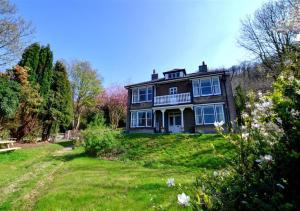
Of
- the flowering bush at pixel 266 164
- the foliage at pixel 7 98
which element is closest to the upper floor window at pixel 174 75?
the foliage at pixel 7 98

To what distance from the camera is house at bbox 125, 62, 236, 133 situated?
73.3ft

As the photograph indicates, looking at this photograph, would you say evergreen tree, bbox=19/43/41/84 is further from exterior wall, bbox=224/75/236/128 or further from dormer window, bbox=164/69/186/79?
exterior wall, bbox=224/75/236/128

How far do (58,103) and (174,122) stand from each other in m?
15.2

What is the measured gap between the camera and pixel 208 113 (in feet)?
74.3

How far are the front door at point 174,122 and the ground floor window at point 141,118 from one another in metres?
2.63

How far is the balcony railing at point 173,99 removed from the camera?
78.0 feet

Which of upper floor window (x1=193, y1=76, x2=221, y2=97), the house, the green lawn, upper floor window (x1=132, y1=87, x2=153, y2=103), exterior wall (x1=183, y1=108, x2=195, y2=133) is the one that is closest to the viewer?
the green lawn

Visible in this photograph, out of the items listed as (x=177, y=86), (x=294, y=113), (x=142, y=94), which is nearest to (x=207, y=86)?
(x=177, y=86)

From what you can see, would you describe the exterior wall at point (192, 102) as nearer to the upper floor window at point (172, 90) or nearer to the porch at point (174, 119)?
the porch at point (174, 119)

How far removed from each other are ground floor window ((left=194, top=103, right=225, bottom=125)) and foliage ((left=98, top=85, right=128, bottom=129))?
19.9 m

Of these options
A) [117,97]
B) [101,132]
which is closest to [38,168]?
[101,132]

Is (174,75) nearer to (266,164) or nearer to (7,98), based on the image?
(7,98)

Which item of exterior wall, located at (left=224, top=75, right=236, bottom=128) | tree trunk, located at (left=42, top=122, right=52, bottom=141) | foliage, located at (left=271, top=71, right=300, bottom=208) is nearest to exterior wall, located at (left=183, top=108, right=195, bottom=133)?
exterior wall, located at (left=224, top=75, right=236, bottom=128)

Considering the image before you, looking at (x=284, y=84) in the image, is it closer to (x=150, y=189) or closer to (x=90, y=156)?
(x=150, y=189)
